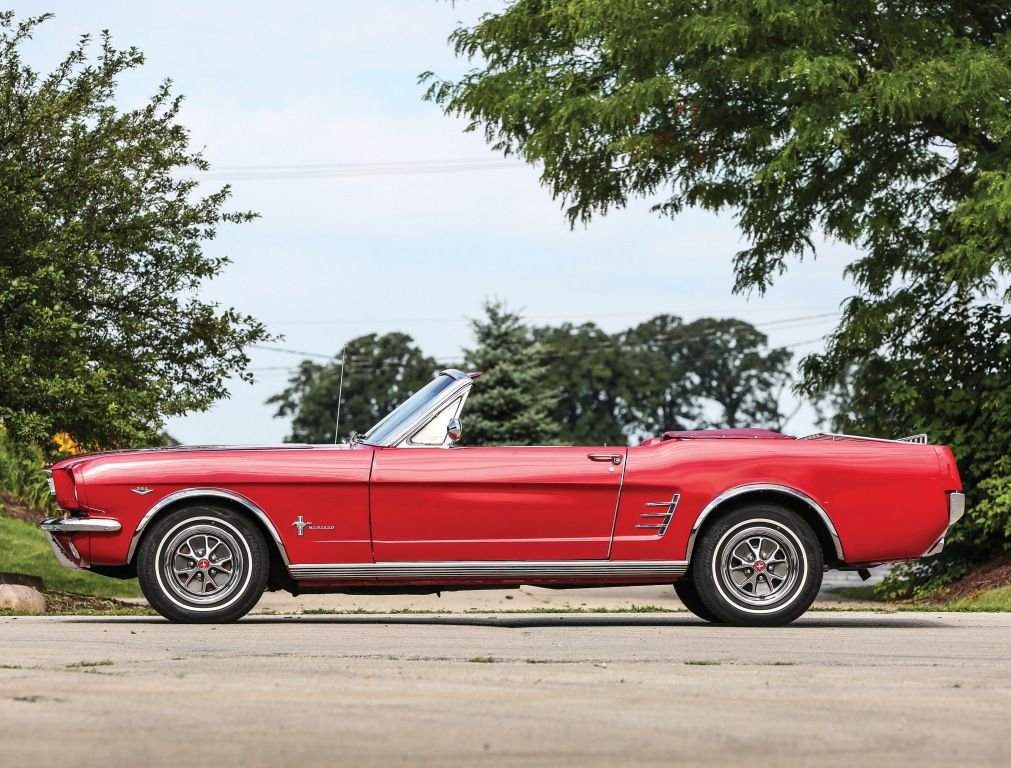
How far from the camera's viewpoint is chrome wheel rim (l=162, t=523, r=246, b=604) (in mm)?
9555

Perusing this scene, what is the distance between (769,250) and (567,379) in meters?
65.9

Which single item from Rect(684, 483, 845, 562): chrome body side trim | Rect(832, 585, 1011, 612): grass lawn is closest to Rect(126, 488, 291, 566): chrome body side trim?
Rect(684, 483, 845, 562): chrome body side trim

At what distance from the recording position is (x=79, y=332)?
19094 millimetres

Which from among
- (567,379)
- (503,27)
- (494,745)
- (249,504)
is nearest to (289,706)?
(494,745)

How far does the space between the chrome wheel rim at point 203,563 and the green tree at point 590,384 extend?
7645cm

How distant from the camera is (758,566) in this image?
9781mm

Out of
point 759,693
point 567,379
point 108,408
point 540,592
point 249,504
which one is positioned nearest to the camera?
point 759,693

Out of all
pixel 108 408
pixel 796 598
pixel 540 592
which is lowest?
pixel 540 592

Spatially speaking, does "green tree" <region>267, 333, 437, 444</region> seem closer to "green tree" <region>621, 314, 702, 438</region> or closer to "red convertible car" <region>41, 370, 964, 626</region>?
"green tree" <region>621, 314, 702, 438</region>

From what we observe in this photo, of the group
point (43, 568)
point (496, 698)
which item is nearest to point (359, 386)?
point (43, 568)

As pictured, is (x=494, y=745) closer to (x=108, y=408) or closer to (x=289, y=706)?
(x=289, y=706)

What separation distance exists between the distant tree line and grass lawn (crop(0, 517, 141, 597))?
52359 mm

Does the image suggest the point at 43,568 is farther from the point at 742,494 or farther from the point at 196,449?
the point at 742,494

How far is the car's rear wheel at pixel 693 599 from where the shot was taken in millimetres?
9889
